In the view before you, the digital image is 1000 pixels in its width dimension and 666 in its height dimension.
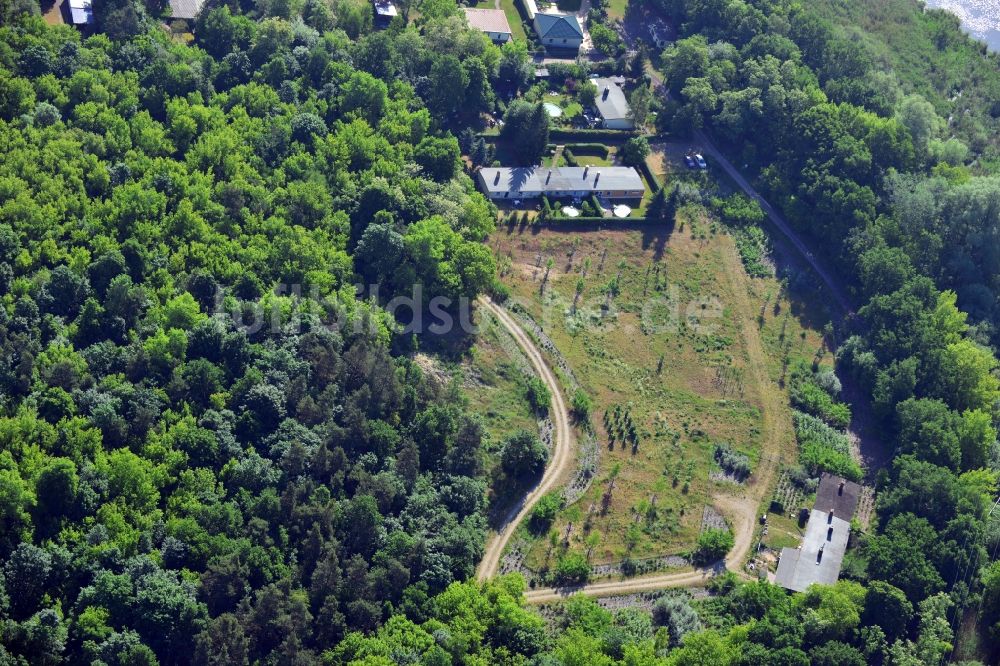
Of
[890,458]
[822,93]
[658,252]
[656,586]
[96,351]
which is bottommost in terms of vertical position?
[656,586]

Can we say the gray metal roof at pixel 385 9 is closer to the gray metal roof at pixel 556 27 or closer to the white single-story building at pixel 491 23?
the white single-story building at pixel 491 23

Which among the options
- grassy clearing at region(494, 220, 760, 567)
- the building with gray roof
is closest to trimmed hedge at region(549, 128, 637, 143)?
grassy clearing at region(494, 220, 760, 567)

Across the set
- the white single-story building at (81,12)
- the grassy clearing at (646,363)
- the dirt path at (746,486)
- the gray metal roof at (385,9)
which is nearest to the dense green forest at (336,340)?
the dirt path at (746,486)

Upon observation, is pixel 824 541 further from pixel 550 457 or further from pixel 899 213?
pixel 899 213

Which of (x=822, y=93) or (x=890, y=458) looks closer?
(x=890, y=458)

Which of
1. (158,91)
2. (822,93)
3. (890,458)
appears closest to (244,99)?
(158,91)

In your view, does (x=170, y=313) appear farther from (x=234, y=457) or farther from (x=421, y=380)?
(x=421, y=380)

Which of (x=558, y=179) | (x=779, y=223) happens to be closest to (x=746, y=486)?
(x=779, y=223)
